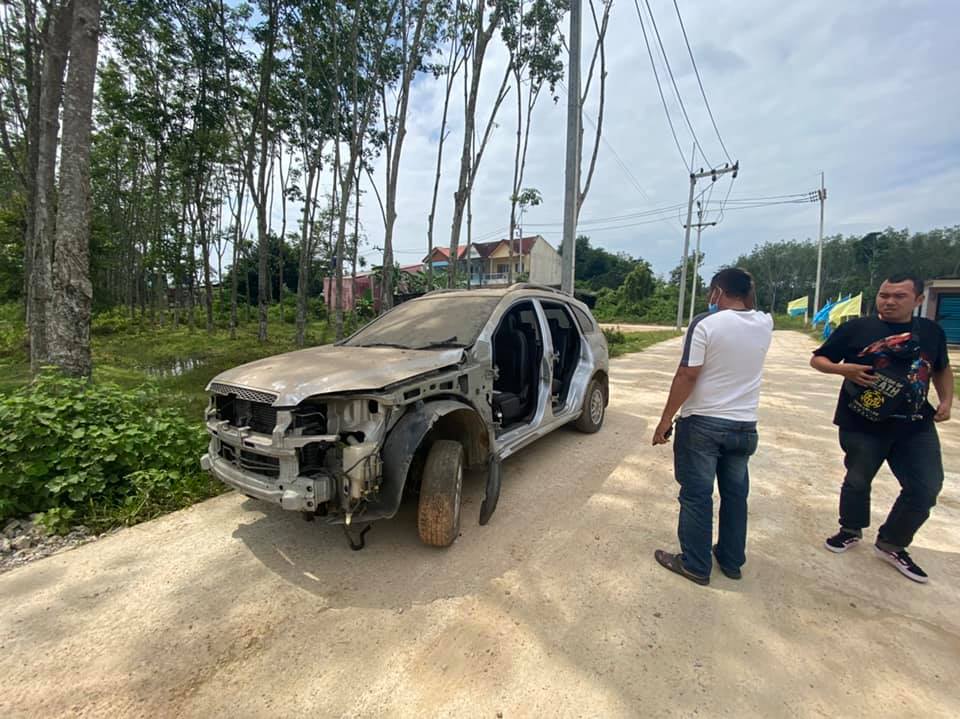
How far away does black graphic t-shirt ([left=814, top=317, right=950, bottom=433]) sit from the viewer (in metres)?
2.52

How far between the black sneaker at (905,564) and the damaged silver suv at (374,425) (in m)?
2.45

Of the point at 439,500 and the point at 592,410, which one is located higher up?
the point at 439,500

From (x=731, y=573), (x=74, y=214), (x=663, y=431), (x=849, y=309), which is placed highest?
(x=74, y=214)

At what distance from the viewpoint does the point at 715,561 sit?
280 centimetres

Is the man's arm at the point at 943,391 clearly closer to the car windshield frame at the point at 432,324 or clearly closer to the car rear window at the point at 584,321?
the car windshield frame at the point at 432,324

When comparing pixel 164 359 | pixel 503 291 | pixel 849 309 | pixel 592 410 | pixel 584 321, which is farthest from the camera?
pixel 849 309

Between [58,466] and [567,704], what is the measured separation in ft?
12.5

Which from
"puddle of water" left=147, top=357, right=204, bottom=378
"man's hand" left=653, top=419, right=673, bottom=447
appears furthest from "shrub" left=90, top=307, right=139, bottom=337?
"man's hand" left=653, top=419, right=673, bottom=447

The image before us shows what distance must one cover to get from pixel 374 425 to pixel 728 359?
201 cm

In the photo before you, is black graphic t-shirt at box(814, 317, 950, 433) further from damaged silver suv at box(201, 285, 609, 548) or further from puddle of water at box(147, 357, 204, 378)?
puddle of water at box(147, 357, 204, 378)

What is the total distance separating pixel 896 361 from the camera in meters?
2.54

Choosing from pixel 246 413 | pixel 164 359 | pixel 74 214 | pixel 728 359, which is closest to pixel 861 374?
pixel 728 359

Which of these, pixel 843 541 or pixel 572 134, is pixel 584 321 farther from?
pixel 572 134

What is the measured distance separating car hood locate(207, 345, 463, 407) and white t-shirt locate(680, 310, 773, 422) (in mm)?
1567
